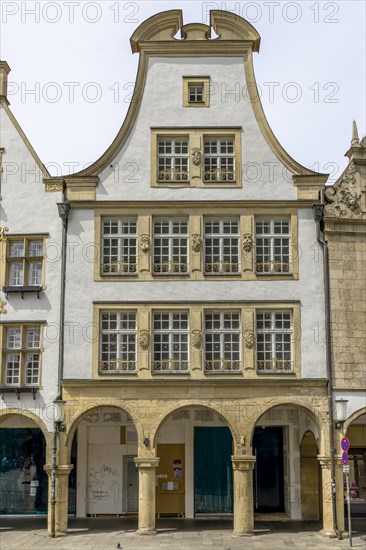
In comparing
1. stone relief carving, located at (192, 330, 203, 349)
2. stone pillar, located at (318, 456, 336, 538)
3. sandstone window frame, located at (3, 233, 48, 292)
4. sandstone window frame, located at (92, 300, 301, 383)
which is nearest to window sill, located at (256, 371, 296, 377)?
sandstone window frame, located at (92, 300, 301, 383)

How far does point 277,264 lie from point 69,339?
7.21 m

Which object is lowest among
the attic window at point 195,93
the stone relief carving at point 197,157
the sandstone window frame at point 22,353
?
the sandstone window frame at point 22,353

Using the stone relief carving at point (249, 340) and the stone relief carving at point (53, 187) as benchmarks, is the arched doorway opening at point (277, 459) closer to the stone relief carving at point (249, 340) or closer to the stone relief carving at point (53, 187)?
the stone relief carving at point (249, 340)

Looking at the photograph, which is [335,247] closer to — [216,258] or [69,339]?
[216,258]

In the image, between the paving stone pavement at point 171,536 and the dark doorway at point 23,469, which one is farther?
the dark doorway at point 23,469

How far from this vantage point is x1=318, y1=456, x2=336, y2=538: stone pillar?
24095 millimetres

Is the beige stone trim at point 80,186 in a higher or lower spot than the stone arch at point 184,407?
higher

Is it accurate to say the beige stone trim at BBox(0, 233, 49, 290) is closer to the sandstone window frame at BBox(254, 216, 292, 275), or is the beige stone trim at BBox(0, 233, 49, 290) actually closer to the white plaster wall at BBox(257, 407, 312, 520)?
the sandstone window frame at BBox(254, 216, 292, 275)

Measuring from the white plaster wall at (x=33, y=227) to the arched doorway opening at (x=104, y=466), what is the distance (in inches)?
135

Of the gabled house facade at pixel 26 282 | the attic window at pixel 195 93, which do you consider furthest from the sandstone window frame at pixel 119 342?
the attic window at pixel 195 93

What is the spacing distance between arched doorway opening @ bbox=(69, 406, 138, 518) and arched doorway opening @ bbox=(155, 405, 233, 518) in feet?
3.68

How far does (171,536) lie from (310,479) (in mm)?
5978

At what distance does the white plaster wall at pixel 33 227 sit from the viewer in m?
25.4

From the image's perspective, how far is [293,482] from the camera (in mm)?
27812
